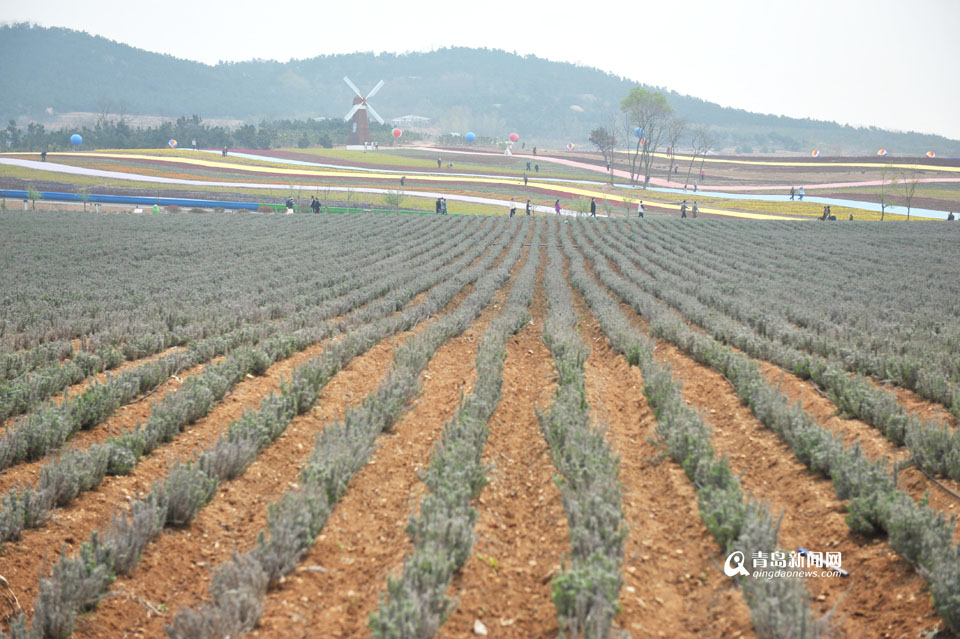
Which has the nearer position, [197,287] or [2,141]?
[197,287]

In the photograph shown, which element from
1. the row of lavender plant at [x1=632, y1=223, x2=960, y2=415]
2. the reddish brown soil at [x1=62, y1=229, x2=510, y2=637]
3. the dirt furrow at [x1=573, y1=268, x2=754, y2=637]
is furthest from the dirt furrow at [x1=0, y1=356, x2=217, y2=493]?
the row of lavender plant at [x1=632, y1=223, x2=960, y2=415]

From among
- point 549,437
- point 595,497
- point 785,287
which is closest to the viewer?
point 595,497

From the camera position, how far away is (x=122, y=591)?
4.80m

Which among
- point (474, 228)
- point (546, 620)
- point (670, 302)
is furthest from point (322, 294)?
point (474, 228)

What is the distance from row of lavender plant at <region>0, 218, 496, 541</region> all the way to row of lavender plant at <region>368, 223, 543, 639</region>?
3008 mm

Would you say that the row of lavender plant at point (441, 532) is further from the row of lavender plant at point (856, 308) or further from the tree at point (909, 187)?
the tree at point (909, 187)

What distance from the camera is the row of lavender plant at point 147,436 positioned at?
18.3 ft

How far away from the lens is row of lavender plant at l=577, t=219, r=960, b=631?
4.34m

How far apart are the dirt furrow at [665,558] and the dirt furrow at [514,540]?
1.83 ft

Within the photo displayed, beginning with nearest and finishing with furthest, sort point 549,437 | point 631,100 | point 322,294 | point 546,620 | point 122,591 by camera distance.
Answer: point 546,620
point 122,591
point 549,437
point 322,294
point 631,100

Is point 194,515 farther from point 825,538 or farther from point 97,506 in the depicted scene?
point 825,538

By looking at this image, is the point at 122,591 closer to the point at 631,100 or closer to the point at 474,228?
the point at 474,228

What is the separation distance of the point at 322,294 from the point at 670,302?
8.92m

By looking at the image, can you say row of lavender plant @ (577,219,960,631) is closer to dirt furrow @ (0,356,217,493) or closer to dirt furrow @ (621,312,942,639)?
dirt furrow @ (621,312,942,639)
